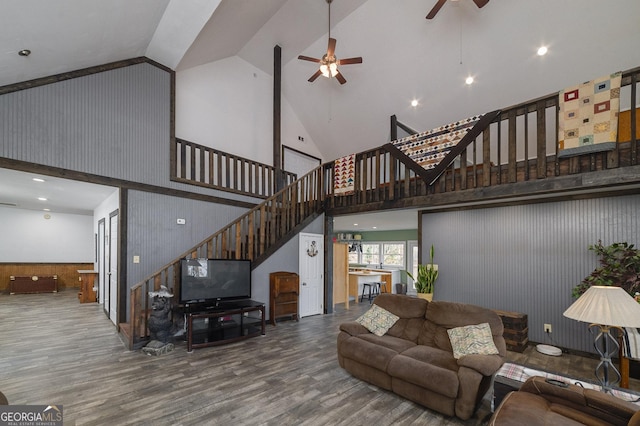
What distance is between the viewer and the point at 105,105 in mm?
4949

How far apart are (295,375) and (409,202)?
325 cm

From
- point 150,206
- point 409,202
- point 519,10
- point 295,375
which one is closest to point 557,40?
point 519,10

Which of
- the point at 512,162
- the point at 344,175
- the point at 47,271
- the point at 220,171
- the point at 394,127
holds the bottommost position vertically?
the point at 47,271

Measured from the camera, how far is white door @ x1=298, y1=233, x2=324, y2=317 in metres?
6.58

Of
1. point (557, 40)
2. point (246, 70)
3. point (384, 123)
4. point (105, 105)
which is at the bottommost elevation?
point (105, 105)

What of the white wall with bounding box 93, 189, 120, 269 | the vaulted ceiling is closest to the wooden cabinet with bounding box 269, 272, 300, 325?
the white wall with bounding box 93, 189, 120, 269

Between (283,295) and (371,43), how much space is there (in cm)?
595

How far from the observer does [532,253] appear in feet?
16.0

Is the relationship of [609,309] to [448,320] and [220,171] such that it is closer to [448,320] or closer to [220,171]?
[448,320]

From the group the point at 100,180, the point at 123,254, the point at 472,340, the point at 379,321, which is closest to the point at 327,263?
the point at 379,321

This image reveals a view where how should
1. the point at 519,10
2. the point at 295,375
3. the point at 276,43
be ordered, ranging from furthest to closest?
the point at 276,43
the point at 519,10
the point at 295,375

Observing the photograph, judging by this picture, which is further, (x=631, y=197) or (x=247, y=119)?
(x=247, y=119)

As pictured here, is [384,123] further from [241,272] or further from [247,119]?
[241,272]

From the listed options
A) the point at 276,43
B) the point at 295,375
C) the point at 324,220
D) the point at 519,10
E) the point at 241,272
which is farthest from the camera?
the point at 276,43
